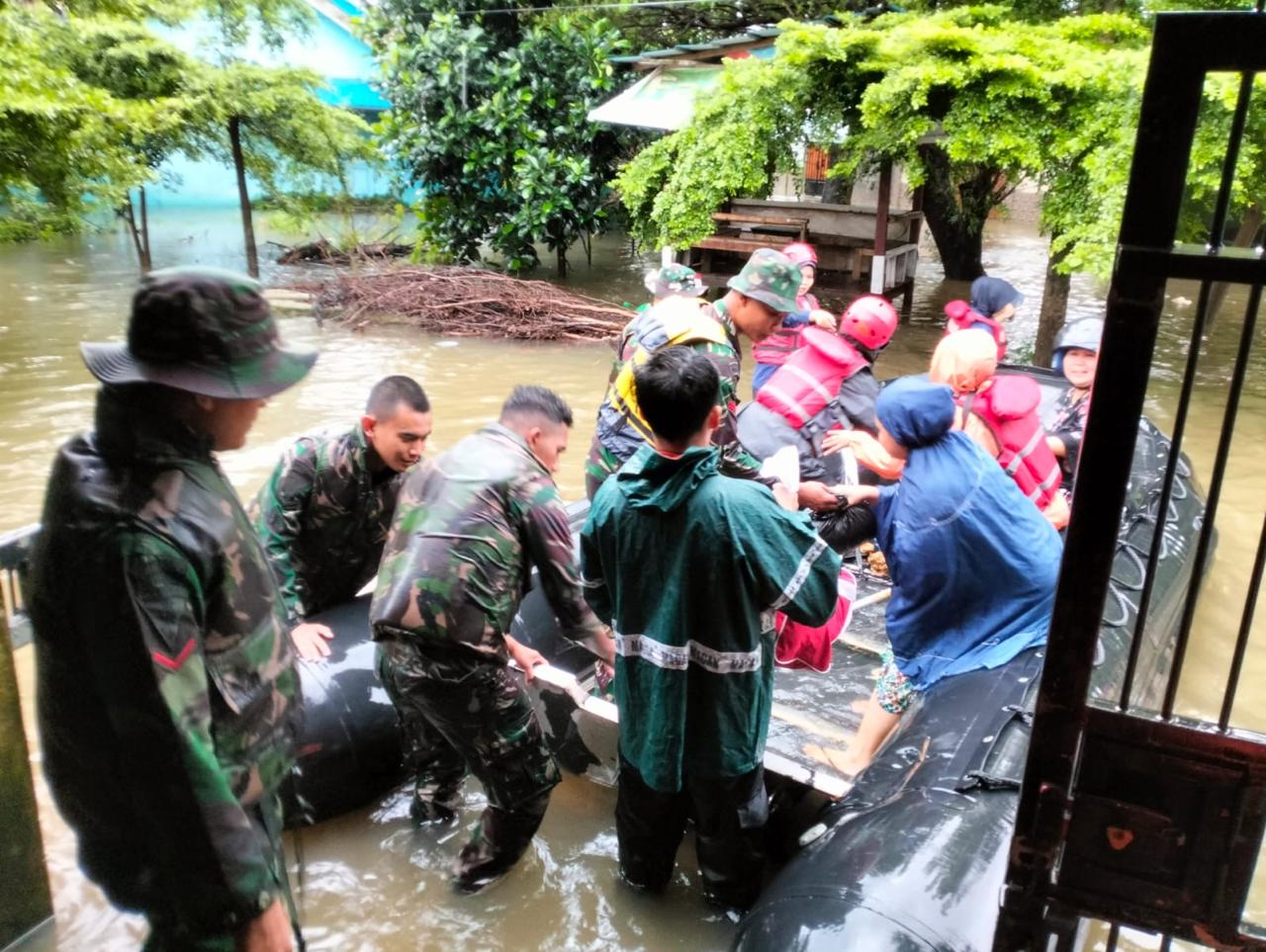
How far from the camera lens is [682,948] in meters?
3.17

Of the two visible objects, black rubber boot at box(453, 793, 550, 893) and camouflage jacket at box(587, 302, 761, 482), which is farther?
camouflage jacket at box(587, 302, 761, 482)

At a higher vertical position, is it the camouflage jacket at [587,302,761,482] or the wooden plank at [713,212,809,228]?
the wooden plank at [713,212,809,228]

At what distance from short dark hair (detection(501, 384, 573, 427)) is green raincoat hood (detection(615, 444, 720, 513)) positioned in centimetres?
59

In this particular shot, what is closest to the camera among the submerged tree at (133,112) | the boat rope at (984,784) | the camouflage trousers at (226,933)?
the camouflage trousers at (226,933)

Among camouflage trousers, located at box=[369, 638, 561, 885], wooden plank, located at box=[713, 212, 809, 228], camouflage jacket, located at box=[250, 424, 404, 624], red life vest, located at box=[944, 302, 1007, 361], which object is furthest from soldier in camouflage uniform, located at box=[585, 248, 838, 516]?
wooden plank, located at box=[713, 212, 809, 228]

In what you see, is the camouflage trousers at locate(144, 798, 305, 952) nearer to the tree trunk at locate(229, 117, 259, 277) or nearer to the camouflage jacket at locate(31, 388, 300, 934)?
the camouflage jacket at locate(31, 388, 300, 934)

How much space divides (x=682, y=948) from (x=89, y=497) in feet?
7.99

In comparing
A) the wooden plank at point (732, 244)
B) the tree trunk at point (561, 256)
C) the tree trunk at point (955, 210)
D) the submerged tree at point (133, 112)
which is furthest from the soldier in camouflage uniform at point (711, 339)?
the tree trunk at point (561, 256)

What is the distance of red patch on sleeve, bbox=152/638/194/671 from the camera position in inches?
62.9

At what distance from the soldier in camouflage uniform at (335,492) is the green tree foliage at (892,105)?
5.56m

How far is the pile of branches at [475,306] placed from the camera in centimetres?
1213

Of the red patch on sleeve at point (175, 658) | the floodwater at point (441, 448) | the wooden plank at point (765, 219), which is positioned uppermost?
the wooden plank at point (765, 219)

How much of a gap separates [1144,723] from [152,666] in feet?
5.41

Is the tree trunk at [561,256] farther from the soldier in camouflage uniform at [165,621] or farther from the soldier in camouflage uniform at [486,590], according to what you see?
the soldier in camouflage uniform at [165,621]
